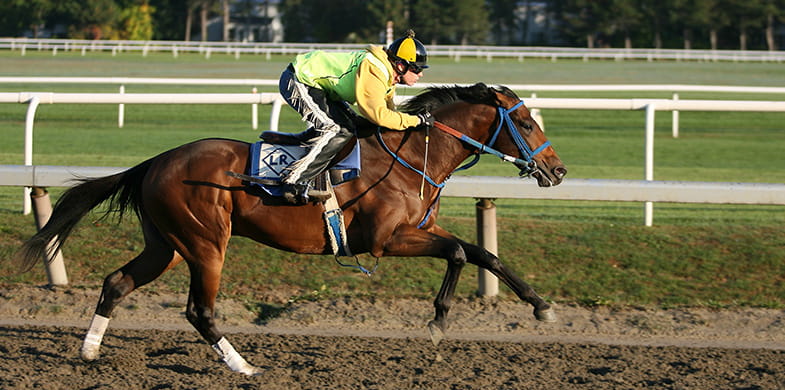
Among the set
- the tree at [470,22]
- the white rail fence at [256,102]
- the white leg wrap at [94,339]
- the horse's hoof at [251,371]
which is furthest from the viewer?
the tree at [470,22]

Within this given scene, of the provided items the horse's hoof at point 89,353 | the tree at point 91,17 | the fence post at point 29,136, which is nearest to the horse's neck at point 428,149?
the horse's hoof at point 89,353

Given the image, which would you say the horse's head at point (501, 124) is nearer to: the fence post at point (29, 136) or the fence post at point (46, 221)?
the fence post at point (46, 221)

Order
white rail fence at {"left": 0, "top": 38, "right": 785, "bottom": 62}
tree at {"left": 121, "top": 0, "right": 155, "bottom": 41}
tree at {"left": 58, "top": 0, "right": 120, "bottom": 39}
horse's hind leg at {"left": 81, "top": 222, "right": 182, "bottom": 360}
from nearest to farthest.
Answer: horse's hind leg at {"left": 81, "top": 222, "right": 182, "bottom": 360} < white rail fence at {"left": 0, "top": 38, "right": 785, "bottom": 62} < tree at {"left": 58, "top": 0, "right": 120, "bottom": 39} < tree at {"left": 121, "top": 0, "right": 155, "bottom": 41}

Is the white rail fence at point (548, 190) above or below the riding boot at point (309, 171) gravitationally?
below

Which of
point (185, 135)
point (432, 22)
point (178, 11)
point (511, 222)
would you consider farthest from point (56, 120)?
point (178, 11)

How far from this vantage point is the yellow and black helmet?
4.71 meters

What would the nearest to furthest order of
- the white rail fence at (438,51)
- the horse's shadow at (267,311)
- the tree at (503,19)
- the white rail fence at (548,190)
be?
the horse's shadow at (267,311) → the white rail fence at (548,190) → the white rail fence at (438,51) → the tree at (503,19)

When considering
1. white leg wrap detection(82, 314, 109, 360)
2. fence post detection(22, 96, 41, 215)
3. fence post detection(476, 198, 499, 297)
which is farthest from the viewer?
fence post detection(22, 96, 41, 215)

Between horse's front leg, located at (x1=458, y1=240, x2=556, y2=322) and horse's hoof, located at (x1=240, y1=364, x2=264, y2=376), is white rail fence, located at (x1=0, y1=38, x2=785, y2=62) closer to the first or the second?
horse's front leg, located at (x1=458, y1=240, x2=556, y2=322)

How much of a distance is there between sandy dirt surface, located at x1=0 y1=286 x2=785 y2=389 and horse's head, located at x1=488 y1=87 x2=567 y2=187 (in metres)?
0.94

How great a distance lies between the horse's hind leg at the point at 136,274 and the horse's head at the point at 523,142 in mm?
1762

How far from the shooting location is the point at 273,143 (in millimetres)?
4867

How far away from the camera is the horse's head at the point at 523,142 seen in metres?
4.86

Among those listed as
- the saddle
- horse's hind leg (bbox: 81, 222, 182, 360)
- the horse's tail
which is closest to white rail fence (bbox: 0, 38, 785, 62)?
Answer: the horse's tail
